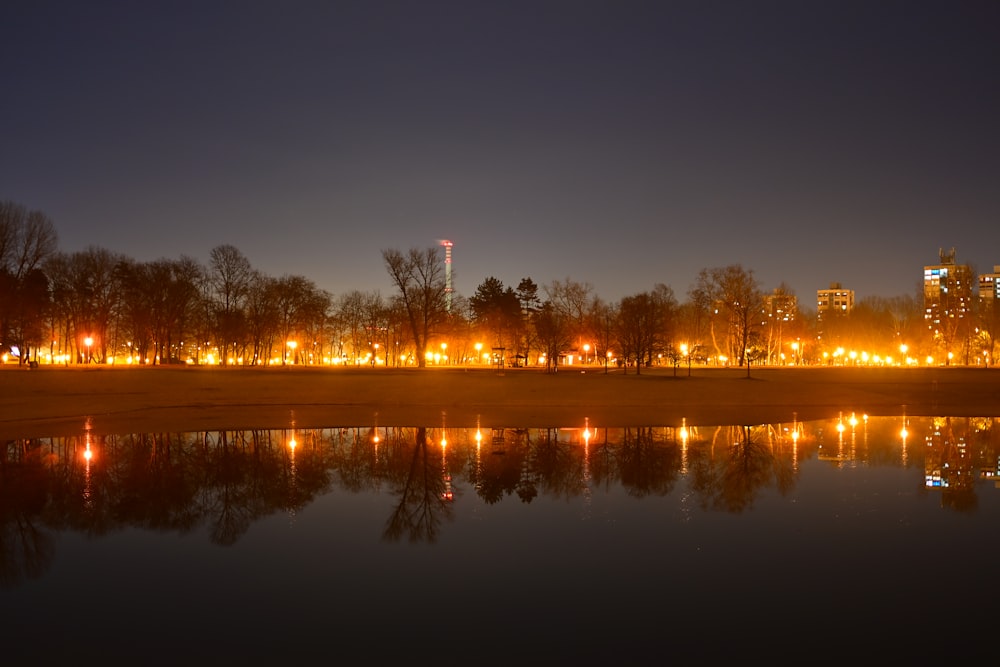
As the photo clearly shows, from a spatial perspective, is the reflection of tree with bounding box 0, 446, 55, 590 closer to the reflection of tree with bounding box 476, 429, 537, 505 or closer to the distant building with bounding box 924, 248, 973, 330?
the reflection of tree with bounding box 476, 429, 537, 505

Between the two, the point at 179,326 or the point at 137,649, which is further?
the point at 179,326

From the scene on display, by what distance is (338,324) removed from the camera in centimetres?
11625

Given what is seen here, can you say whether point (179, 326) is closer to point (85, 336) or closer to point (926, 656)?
point (85, 336)

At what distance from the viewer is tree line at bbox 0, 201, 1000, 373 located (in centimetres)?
8094

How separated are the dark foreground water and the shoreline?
453 inches

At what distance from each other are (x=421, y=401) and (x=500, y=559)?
30705mm

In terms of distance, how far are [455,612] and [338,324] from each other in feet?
362

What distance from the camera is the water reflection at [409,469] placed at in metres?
14.8

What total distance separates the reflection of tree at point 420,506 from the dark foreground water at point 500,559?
101 millimetres

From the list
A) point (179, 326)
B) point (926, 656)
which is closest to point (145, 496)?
point (926, 656)

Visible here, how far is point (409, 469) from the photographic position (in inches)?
796

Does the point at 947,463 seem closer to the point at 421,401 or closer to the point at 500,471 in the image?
the point at 500,471

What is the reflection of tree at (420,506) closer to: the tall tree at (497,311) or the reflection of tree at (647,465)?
the reflection of tree at (647,465)

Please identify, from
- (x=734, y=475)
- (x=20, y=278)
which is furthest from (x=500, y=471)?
(x=20, y=278)
